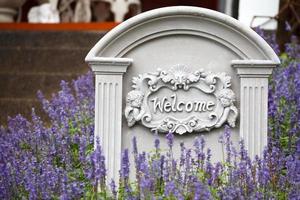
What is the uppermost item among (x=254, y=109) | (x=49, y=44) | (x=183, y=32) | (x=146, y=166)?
(x=49, y=44)

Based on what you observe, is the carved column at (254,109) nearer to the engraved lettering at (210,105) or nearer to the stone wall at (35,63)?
the engraved lettering at (210,105)

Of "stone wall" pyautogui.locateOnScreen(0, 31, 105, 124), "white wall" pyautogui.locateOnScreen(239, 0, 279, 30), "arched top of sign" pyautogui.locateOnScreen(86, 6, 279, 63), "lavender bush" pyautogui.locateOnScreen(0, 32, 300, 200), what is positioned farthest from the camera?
"white wall" pyautogui.locateOnScreen(239, 0, 279, 30)

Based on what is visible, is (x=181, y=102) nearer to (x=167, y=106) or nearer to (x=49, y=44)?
(x=167, y=106)

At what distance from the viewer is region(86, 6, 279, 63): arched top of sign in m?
5.11

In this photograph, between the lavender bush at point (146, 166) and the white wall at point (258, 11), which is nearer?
the lavender bush at point (146, 166)

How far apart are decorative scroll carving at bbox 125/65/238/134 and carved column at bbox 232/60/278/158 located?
64 mm

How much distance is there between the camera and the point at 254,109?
17.1ft

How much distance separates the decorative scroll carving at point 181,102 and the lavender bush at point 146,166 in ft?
0.40

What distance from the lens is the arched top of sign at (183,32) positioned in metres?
5.11

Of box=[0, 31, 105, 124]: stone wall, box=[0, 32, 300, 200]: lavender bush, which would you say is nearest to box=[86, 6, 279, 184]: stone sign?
box=[0, 32, 300, 200]: lavender bush

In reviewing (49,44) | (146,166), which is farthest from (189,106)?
(49,44)

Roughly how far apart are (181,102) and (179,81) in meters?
0.13

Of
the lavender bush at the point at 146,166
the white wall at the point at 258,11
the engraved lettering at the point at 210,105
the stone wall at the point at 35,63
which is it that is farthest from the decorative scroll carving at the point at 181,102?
the white wall at the point at 258,11

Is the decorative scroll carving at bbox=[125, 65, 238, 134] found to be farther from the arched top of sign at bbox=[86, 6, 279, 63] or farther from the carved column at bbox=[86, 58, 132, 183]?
the arched top of sign at bbox=[86, 6, 279, 63]
